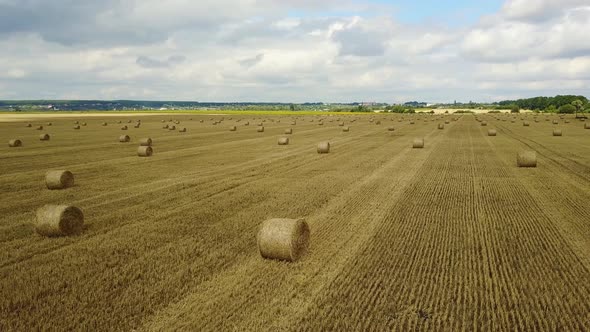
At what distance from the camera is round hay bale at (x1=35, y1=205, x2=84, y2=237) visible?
1089 centimetres

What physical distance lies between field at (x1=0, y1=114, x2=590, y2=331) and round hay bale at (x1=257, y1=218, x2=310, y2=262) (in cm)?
21

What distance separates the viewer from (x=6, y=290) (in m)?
7.96

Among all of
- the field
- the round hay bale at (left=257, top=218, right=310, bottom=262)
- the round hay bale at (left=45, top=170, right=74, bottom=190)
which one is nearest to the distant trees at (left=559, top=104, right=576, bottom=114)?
the field

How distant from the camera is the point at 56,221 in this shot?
10867 mm

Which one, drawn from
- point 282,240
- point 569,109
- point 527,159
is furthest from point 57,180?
point 569,109

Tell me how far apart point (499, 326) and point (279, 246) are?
14.3 feet

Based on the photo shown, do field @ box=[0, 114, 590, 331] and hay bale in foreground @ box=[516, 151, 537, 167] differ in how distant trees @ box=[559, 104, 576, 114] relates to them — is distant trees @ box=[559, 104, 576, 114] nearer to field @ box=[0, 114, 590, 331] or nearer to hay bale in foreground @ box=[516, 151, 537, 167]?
hay bale in foreground @ box=[516, 151, 537, 167]

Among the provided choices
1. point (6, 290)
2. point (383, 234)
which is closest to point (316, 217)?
point (383, 234)

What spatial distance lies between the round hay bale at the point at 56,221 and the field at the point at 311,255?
0.26m

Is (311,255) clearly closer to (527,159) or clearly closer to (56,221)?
(56,221)

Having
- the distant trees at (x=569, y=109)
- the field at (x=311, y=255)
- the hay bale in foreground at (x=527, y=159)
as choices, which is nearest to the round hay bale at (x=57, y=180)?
the field at (x=311, y=255)

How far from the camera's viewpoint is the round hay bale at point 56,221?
10.9 metres

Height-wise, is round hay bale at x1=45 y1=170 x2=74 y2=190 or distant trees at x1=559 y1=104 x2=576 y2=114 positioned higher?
round hay bale at x1=45 y1=170 x2=74 y2=190

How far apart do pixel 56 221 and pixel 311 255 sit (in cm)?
629
